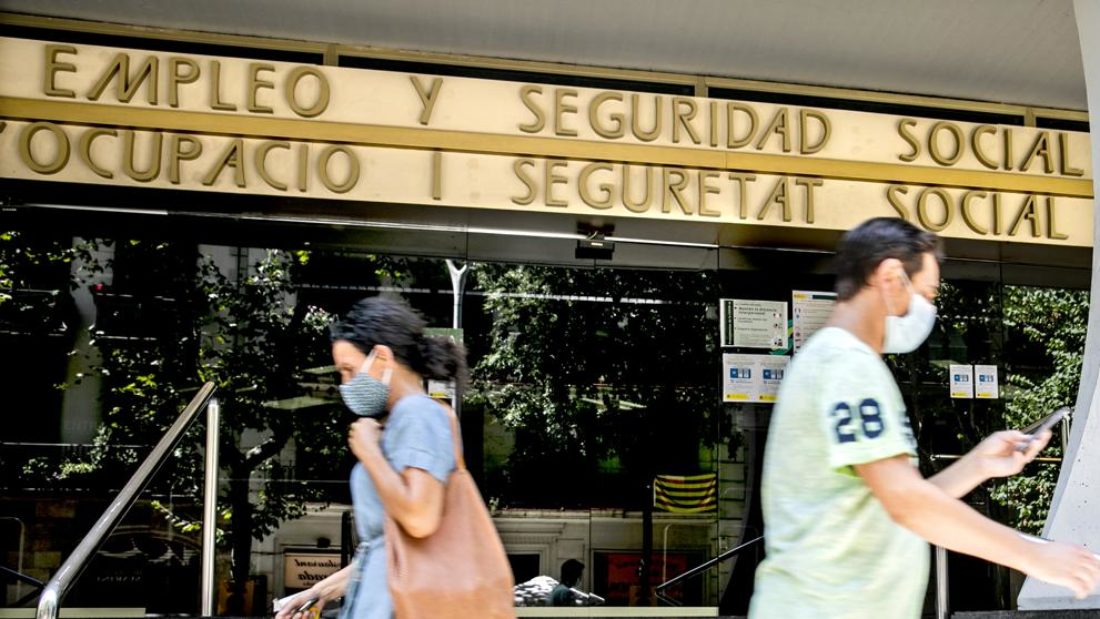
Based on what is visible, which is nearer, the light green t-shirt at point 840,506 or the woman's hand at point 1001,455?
the light green t-shirt at point 840,506

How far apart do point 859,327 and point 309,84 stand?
495cm

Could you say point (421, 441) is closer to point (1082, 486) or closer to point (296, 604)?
point (296, 604)

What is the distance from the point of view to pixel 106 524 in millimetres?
3404

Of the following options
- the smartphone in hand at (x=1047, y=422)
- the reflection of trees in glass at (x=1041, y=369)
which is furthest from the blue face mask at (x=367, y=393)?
the reflection of trees in glass at (x=1041, y=369)

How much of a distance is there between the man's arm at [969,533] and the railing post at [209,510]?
3.67m

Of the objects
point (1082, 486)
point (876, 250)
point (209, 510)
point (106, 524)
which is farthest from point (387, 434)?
point (1082, 486)

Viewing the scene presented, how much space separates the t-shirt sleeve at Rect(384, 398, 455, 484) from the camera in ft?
7.59

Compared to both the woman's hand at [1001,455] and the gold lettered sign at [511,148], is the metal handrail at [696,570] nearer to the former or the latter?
the gold lettered sign at [511,148]

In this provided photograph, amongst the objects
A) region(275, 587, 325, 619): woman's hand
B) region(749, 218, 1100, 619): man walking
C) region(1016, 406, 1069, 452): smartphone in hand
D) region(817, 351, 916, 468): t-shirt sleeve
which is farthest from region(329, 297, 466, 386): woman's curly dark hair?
region(1016, 406, 1069, 452): smartphone in hand

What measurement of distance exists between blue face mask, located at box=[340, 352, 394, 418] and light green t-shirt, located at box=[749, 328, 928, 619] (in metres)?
1.04

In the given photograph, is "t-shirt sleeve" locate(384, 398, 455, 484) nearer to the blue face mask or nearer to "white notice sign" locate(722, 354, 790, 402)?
the blue face mask

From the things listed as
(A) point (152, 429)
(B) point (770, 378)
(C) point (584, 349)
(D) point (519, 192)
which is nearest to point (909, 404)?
(B) point (770, 378)

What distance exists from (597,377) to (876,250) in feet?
17.3

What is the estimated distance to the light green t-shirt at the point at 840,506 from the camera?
181cm
